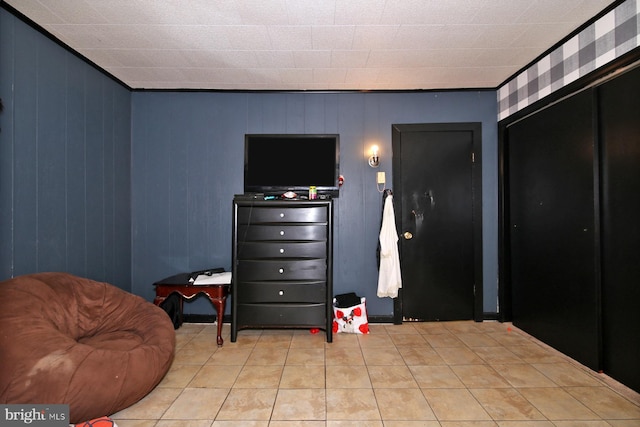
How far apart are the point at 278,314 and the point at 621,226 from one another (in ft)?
8.60

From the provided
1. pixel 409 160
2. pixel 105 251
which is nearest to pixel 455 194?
pixel 409 160

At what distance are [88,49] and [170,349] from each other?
250 centimetres

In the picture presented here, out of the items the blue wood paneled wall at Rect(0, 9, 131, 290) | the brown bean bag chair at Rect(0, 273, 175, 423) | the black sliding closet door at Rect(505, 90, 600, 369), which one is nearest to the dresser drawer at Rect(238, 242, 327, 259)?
the brown bean bag chair at Rect(0, 273, 175, 423)

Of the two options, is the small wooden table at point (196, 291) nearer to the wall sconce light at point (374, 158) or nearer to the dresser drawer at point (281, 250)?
the dresser drawer at point (281, 250)

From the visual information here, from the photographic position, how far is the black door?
329 cm

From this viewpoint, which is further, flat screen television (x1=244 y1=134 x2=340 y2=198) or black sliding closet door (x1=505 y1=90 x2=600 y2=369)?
flat screen television (x1=244 y1=134 x2=340 y2=198)

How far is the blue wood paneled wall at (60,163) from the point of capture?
204 cm

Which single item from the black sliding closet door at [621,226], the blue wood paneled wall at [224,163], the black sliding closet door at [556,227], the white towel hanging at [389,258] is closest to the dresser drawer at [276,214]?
the blue wood paneled wall at [224,163]

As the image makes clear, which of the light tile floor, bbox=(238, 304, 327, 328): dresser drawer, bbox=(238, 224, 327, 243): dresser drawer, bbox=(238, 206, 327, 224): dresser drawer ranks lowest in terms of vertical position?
the light tile floor

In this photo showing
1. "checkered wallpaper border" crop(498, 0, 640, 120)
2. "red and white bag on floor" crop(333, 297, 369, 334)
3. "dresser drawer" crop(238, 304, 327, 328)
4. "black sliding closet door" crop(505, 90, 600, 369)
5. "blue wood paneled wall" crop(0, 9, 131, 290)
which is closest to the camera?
"checkered wallpaper border" crop(498, 0, 640, 120)

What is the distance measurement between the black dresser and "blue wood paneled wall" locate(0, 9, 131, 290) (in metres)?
1.30

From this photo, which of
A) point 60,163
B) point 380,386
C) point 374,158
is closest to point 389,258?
point 374,158

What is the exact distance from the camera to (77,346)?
1619 mm

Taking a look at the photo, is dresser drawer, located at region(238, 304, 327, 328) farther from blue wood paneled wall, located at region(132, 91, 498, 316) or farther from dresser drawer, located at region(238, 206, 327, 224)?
dresser drawer, located at region(238, 206, 327, 224)
